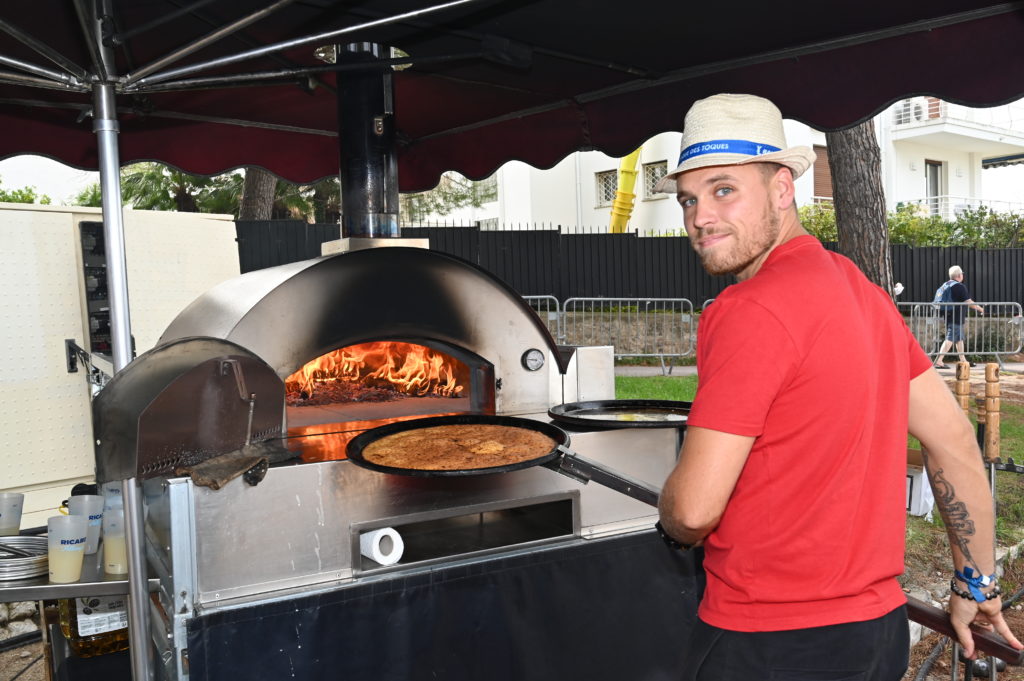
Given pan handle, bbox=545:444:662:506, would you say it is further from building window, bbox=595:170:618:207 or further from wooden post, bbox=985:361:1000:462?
building window, bbox=595:170:618:207

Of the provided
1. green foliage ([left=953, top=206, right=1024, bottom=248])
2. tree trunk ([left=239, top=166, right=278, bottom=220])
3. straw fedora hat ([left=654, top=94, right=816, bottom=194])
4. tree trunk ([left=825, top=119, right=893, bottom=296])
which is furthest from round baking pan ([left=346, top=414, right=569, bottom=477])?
green foliage ([left=953, top=206, right=1024, bottom=248])

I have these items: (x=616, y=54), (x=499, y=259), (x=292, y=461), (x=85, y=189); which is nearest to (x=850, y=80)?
(x=616, y=54)

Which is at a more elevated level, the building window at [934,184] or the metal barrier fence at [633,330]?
the building window at [934,184]

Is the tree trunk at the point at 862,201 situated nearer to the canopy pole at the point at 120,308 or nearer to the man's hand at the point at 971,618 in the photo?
the man's hand at the point at 971,618

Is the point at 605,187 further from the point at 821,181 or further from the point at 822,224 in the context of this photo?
the point at 821,181

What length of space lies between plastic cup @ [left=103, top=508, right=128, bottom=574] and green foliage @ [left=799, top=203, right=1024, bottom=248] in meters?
20.4

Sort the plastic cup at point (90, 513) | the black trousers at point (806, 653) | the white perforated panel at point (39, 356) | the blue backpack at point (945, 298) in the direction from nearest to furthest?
the black trousers at point (806, 653) → the plastic cup at point (90, 513) → the white perforated panel at point (39, 356) → the blue backpack at point (945, 298)

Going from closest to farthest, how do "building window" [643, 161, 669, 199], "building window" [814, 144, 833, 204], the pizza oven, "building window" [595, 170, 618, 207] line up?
the pizza oven
"building window" [643, 161, 669, 199]
"building window" [595, 170, 618, 207]
"building window" [814, 144, 833, 204]

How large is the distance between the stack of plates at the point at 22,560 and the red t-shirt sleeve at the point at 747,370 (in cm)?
224

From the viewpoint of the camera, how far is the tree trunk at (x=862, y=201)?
25.1ft

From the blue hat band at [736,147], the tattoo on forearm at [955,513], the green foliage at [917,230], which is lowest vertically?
the tattoo on forearm at [955,513]

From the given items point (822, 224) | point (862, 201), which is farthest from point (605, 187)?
point (862, 201)

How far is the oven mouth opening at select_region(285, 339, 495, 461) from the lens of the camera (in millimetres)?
3408

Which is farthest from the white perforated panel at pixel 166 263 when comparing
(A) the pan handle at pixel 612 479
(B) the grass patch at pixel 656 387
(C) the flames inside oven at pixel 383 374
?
(B) the grass patch at pixel 656 387
